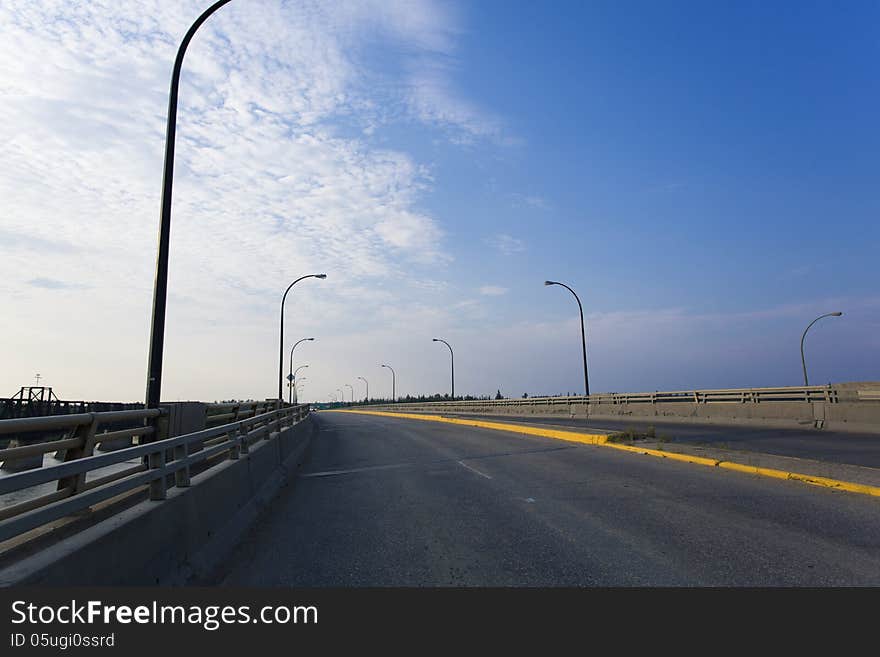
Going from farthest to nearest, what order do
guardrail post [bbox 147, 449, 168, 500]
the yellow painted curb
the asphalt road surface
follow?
the asphalt road surface, the yellow painted curb, guardrail post [bbox 147, 449, 168, 500]

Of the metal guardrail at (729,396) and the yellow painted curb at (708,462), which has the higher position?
the metal guardrail at (729,396)

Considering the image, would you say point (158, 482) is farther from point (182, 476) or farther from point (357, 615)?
point (357, 615)

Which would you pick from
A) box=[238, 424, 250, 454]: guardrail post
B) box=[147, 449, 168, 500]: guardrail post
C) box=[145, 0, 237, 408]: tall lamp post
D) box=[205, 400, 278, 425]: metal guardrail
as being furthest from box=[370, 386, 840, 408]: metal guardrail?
box=[147, 449, 168, 500]: guardrail post

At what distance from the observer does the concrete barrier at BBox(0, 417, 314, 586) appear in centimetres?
379

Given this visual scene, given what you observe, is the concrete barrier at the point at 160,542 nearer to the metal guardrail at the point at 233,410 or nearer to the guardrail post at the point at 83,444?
the guardrail post at the point at 83,444

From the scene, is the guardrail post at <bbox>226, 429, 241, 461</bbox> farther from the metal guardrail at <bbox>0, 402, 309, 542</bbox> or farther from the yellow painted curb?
the yellow painted curb

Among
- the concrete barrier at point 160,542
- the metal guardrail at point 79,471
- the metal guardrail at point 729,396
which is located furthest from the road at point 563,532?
the metal guardrail at point 729,396

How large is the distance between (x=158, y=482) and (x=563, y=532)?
4.58 meters

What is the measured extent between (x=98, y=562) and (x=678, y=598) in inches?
172

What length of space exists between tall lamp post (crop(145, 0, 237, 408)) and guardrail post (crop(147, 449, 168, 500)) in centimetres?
304

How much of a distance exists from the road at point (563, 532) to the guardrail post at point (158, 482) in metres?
0.97

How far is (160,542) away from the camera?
5.16 m

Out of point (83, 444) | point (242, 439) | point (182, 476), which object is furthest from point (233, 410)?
point (83, 444)

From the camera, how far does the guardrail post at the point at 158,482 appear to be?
565cm
